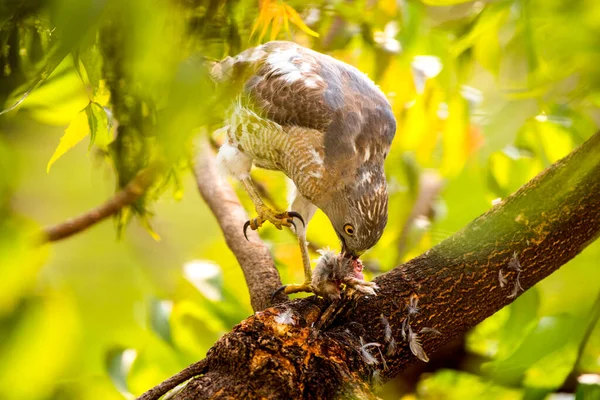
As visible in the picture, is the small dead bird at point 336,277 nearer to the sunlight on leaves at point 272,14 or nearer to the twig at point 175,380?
the twig at point 175,380

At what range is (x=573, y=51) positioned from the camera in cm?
45

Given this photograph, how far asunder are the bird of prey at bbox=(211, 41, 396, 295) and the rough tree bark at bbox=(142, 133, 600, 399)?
0.39 m

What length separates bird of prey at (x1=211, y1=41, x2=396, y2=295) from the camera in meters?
1.96

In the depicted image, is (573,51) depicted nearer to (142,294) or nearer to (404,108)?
(142,294)

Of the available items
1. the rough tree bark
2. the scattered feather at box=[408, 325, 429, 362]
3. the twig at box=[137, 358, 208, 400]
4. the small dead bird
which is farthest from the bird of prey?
the twig at box=[137, 358, 208, 400]

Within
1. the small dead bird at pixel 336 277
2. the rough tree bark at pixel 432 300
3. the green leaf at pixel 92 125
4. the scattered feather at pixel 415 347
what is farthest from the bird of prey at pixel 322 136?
the green leaf at pixel 92 125

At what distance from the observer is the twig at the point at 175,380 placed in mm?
1235

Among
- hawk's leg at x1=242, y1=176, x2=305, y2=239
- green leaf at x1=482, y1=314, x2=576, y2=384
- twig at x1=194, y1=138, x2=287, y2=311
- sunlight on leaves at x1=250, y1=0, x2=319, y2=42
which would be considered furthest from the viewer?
hawk's leg at x1=242, y1=176, x2=305, y2=239

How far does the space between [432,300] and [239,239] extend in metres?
0.77

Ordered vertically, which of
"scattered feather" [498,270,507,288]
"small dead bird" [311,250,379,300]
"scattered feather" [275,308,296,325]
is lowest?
"small dead bird" [311,250,379,300]

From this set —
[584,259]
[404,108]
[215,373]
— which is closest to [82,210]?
[584,259]

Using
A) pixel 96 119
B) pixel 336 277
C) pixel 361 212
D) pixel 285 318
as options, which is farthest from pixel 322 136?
pixel 96 119

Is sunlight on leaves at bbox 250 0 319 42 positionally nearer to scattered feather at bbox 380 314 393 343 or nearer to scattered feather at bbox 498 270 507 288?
scattered feather at bbox 380 314 393 343

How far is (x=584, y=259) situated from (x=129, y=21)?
0.50 metres
